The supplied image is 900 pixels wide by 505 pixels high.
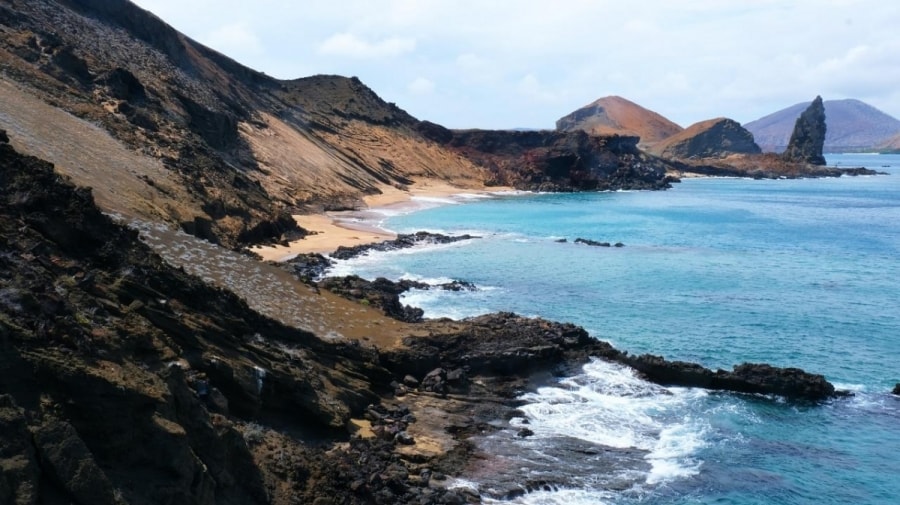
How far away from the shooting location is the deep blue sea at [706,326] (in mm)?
16953

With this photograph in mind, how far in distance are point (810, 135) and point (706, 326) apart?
164139mm

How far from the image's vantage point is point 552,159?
113375mm

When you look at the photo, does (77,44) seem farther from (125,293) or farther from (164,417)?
(164,417)

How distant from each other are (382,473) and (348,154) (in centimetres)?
7519

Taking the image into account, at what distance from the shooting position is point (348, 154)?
87062mm

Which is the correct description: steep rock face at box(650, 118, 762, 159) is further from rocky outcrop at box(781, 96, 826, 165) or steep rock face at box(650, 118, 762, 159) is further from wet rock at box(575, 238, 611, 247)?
wet rock at box(575, 238, 611, 247)

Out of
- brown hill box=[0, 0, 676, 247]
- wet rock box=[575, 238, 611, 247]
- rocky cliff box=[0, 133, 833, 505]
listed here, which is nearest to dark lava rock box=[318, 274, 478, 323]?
rocky cliff box=[0, 133, 833, 505]

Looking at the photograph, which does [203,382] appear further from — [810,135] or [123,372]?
[810,135]

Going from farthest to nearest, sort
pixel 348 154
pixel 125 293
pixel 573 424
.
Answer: pixel 348 154 → pixel 573 424 → pixel 125 293

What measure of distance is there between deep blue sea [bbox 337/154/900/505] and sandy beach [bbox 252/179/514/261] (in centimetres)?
287

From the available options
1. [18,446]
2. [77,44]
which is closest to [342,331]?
[18,446]

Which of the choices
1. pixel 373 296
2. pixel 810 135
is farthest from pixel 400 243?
pixel 810 135

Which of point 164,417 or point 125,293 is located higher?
point 125,293

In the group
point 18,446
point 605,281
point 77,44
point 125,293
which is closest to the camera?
point 18,446
